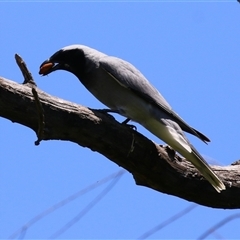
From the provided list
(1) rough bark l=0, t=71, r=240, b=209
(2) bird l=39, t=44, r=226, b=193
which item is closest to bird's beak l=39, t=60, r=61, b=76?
(2) bird l=39, t=44, r=226, b=193

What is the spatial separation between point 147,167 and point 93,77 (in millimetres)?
1069

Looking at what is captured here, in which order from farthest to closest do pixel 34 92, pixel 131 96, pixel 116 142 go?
pixel 131 96 → pixel 116 142 → pixel 34 92

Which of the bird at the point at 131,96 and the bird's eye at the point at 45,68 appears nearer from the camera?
the bird at the point at 131,96

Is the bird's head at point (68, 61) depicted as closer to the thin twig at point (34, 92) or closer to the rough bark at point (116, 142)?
the rough bark at point (116, 142)

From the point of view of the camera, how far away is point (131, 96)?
14.1 feet

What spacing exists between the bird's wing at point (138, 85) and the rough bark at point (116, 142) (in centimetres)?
46

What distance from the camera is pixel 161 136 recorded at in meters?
4.16

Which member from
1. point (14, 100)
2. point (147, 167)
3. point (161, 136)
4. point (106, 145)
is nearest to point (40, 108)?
point (14, 100)

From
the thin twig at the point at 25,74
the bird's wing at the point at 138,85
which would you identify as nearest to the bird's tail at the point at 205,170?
the bird's wing at the point at 138,85

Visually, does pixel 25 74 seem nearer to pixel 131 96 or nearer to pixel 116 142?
pixel 116 142

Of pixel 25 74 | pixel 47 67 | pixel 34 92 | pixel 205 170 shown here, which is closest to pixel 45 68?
pixel 47 67

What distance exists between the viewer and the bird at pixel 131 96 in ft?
13.7

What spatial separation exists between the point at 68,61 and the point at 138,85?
0.68 m

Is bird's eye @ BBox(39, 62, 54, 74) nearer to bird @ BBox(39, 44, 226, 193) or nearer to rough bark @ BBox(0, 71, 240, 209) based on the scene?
bird @ BBox(39, 44, 226, 193)
